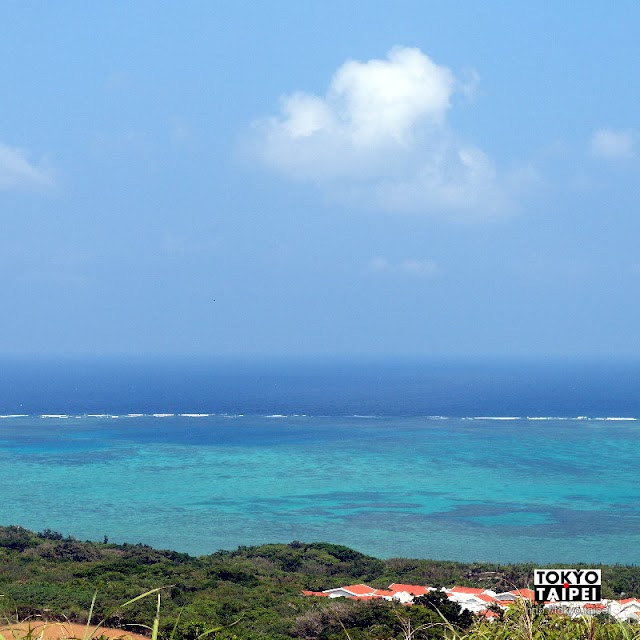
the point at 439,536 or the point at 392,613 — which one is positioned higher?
the point at 392,613

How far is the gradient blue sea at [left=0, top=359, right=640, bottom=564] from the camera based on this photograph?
25.3 m

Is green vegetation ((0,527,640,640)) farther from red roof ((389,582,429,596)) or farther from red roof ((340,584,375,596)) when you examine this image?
red roof ((340,584,375,596))

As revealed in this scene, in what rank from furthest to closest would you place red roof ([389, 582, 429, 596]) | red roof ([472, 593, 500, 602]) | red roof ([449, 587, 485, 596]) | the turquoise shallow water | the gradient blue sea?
the gradient blue sea, the turquoise shallow water, red roof ([389, 582, 429, 596]), red roof ([449, 587, 485, 596]), red roof ([472, 593, 500, 602])

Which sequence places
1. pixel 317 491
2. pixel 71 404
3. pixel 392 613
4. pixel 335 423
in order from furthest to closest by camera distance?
pixel 71 404 < pixel 335 423 < pixel 317 491 < pixel 392 613

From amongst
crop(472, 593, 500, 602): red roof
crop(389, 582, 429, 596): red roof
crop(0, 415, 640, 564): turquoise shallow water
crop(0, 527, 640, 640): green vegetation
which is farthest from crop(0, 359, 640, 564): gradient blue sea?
crop(472, 593, 500, 602): red roof

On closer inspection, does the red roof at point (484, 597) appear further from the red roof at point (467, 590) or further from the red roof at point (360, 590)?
the red roof at point (360, 590)

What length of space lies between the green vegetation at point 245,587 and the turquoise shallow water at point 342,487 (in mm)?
4226

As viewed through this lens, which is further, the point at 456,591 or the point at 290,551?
the point at 290,551

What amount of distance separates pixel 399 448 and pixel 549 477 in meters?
10.7

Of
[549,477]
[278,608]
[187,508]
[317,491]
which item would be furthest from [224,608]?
[549,477]

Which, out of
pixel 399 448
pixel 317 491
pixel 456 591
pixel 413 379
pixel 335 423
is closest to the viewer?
pixel 456 591

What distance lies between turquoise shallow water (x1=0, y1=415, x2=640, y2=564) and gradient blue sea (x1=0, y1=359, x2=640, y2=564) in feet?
0.36

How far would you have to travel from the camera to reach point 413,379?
365ft

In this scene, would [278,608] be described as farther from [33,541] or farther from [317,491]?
[317,491]
